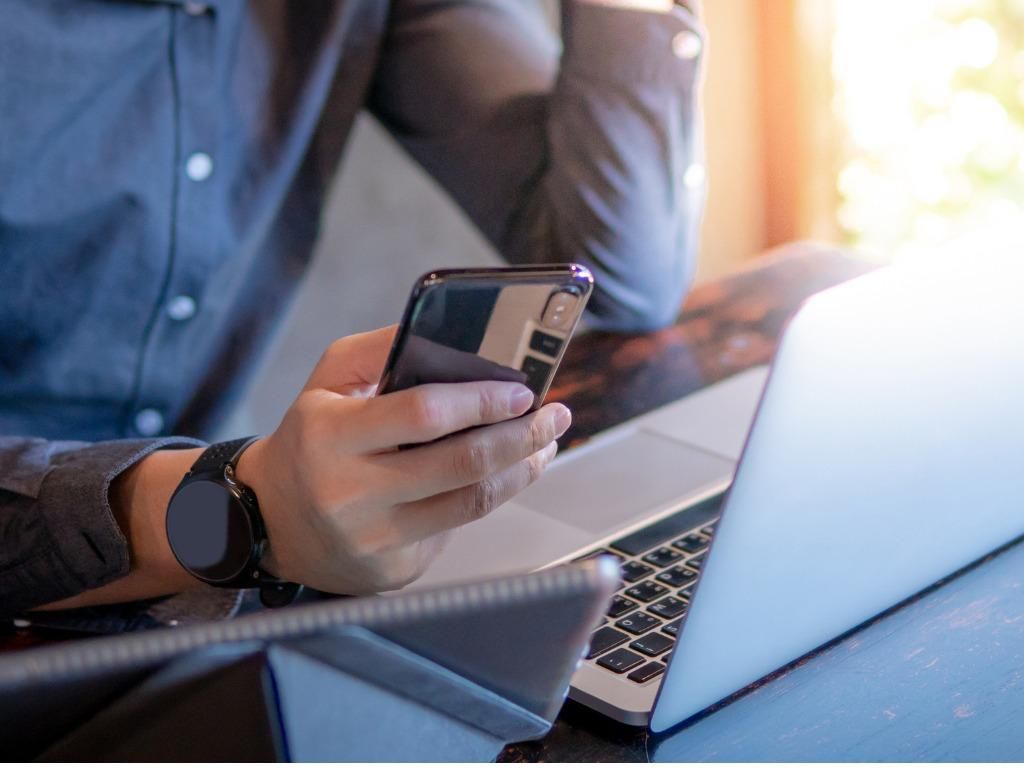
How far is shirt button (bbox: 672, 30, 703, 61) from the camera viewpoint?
3.60ft

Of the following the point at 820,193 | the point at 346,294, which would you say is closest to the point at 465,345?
the point at 346,294

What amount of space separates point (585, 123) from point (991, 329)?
65 centimetres

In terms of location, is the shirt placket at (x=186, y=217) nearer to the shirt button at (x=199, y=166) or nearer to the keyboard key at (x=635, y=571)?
the shirt button at (x=199, y=166)

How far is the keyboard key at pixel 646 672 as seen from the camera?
554mm

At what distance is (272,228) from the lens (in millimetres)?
1220

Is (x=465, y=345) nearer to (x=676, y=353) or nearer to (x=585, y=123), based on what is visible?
(x=676, y=353)

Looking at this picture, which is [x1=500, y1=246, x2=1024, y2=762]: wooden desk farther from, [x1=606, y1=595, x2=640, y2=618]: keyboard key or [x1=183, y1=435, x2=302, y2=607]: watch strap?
[x1=183, y1=435, x2=302, y2=607]: watch strap

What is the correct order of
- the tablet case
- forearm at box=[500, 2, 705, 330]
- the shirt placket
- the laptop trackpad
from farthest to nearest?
1. forearm at box=[500, 2, 705, 330]
2. the shirt placket
3. the laptop trackpad
4. the tablet case

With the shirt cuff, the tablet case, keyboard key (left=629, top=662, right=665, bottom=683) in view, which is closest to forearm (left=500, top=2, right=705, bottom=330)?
the shirt cuff

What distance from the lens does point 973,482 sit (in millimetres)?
606

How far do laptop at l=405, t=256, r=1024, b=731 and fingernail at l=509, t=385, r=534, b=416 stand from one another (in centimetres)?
12

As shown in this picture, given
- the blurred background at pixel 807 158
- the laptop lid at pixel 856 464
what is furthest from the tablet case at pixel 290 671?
the blurred background at pixel 807 158

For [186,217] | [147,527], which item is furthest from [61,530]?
[186,217]

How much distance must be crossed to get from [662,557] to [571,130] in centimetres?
60
